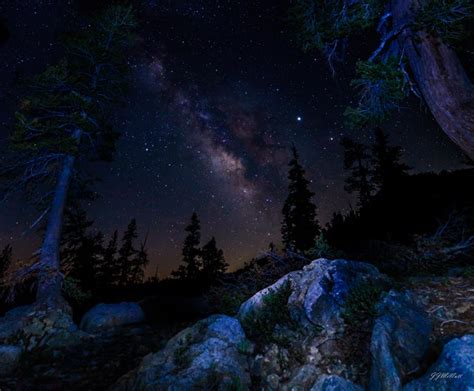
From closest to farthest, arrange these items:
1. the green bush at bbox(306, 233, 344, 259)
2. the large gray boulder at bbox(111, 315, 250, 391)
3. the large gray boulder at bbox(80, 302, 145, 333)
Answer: the large gray boulder at bbox(111, 315, 250, 391) < the green bush at bbox(306, 233, 344, 259) < the large gray boulder at bbox(80, 302, 145, 333)

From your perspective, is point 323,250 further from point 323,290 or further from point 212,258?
point 212,258

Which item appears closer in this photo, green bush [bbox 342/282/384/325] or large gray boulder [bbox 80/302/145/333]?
green bush [bbox 342/282/384/325]

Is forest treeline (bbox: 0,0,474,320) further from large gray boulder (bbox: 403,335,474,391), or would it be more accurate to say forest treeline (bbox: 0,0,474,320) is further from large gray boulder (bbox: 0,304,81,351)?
large gray boulder (bbox: 403,335,474,391)

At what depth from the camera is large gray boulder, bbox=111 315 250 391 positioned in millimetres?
4551

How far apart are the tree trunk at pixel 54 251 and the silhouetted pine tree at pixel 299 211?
2235cm

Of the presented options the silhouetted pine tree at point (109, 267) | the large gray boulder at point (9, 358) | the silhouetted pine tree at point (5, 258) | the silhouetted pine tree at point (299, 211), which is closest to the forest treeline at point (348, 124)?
the large gray boulder at point (9, 358)

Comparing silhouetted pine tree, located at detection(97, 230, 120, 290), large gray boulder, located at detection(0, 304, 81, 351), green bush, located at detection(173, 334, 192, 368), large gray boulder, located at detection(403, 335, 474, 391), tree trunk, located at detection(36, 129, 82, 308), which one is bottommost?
large gray boulder, located at detection(403, 335, 474, 391)

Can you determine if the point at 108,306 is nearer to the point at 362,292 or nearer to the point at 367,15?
the point at 362,292

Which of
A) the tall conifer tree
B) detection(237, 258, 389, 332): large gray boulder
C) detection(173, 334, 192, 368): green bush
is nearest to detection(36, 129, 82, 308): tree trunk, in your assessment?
the tall conifer tree

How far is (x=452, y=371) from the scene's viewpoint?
113 inches

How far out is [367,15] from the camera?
6812 millimetres

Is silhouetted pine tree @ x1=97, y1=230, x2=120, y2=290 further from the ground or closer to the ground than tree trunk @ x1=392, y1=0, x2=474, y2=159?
further from the ground

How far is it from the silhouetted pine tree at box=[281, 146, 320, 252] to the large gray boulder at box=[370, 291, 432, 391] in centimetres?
2501

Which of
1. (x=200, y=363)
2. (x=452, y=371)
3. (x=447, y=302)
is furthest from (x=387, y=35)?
(x=200, y=363)
